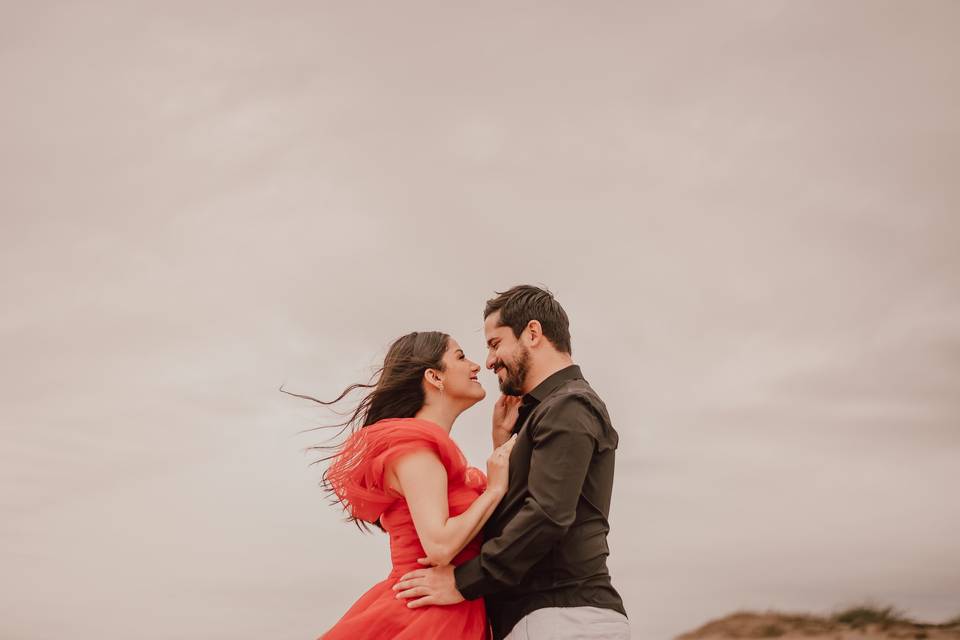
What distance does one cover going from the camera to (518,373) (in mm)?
5484

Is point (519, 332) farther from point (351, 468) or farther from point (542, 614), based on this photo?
point (542, 614)

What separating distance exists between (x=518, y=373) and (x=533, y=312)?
400mm

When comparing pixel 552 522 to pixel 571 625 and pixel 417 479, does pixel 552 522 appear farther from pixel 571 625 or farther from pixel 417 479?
pixel 417 479

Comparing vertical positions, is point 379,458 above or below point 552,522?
above

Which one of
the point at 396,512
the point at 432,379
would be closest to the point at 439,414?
the point at 432,379

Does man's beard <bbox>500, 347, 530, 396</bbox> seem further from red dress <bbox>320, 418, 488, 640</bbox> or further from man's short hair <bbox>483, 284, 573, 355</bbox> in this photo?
red dress <bbox>320, 418, 488, 640</bbox>

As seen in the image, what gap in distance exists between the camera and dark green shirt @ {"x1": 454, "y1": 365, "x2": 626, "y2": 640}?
15.0 ft

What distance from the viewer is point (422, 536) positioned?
15.9ft

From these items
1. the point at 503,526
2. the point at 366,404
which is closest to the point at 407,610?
the point at 503,526

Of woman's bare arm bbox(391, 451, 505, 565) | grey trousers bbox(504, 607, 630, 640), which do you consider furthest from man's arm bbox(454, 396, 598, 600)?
grey trousers bbox(504, 607, 630, 640)

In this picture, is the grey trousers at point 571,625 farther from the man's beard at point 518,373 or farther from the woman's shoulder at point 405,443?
the man's beard at point 518,373

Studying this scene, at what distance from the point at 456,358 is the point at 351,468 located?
3.35 feet

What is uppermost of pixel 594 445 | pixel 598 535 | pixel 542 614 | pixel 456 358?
pixel 456 358

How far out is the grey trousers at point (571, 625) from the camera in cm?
455
